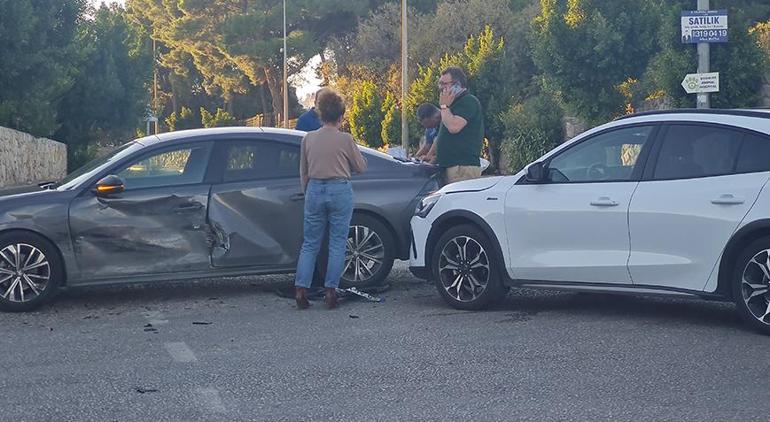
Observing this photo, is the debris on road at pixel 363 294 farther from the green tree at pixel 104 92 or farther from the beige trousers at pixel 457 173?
the green tree at pixel 104 92

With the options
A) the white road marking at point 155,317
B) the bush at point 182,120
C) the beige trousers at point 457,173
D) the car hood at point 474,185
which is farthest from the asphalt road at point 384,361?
the bush at point 182,120

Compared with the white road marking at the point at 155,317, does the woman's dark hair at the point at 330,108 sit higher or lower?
higher

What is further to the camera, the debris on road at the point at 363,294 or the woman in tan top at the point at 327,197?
the debris on road at the point at 363,294

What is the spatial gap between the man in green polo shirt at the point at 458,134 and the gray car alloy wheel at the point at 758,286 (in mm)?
3740

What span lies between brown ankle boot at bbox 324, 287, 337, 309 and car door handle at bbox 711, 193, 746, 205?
10.2 ft

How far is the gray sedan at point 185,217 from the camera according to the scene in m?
9.61

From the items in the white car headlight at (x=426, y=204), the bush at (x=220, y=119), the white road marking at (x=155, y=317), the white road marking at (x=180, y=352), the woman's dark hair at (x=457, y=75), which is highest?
the bush at (x=220, y=119)

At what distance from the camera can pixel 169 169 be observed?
10102 millimetres

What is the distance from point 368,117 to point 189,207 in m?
42.7

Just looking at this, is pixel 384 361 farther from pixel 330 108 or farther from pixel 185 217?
pixel 185 217

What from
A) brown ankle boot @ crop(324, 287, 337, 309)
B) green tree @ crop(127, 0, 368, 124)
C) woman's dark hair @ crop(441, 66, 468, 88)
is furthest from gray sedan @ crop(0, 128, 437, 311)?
green tree @ crop(127, 0, 368, 124)

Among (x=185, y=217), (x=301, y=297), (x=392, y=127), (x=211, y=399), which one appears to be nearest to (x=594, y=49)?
(x=392, y=127)

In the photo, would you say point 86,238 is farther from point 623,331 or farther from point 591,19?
point 591,19

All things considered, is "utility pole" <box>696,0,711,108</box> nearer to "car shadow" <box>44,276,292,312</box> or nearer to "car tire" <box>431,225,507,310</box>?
"car shadow" <box>44,276,292,312</box>
